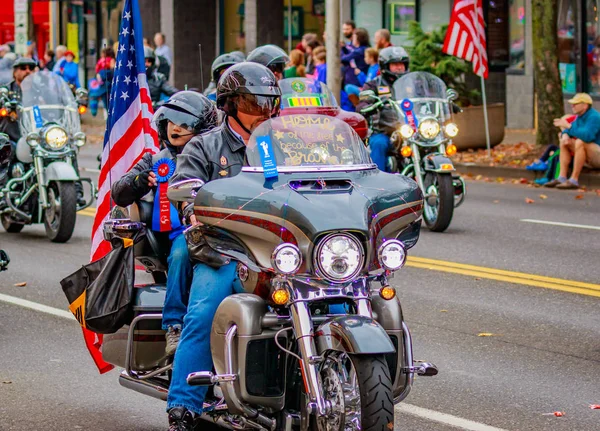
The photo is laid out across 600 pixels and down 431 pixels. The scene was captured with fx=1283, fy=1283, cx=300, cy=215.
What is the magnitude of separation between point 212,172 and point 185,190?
1.21 ft

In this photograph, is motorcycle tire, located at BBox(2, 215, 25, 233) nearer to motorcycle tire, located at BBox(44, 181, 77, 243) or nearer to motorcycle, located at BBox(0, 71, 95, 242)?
motorcycle, located at BBox(0, 71, 95, 242)

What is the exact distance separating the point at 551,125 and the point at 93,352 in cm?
1412

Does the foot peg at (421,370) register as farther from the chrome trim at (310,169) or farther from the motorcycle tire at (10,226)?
the motorcycle tire at (10,226)

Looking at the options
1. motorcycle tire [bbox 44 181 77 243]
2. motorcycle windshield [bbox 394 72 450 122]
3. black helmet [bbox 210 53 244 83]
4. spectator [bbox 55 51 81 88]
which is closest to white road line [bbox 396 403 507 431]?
black helmet [bbox 210 53 244 83]

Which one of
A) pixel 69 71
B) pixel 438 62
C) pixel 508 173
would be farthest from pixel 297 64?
pixel 69 71

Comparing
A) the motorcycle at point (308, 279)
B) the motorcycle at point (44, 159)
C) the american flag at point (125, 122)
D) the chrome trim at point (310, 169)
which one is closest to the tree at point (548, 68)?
the motorcycle at point (44, 159)

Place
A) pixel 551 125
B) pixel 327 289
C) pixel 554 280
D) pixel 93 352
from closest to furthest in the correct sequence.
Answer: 1. pixel 327 289
2. pixel 93 352
3. pixel 554 280
4. pixel 551 125

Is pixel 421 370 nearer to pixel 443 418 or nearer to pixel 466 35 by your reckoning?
pixel 443 418

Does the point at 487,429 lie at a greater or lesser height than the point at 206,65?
lesser

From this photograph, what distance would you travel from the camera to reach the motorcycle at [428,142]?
13.1m

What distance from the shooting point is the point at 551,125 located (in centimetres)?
1967

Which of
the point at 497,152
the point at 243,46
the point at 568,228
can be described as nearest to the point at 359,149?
the point at 568,228

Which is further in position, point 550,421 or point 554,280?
point 554,280

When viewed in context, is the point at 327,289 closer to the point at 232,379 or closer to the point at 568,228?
the point at 232,379
